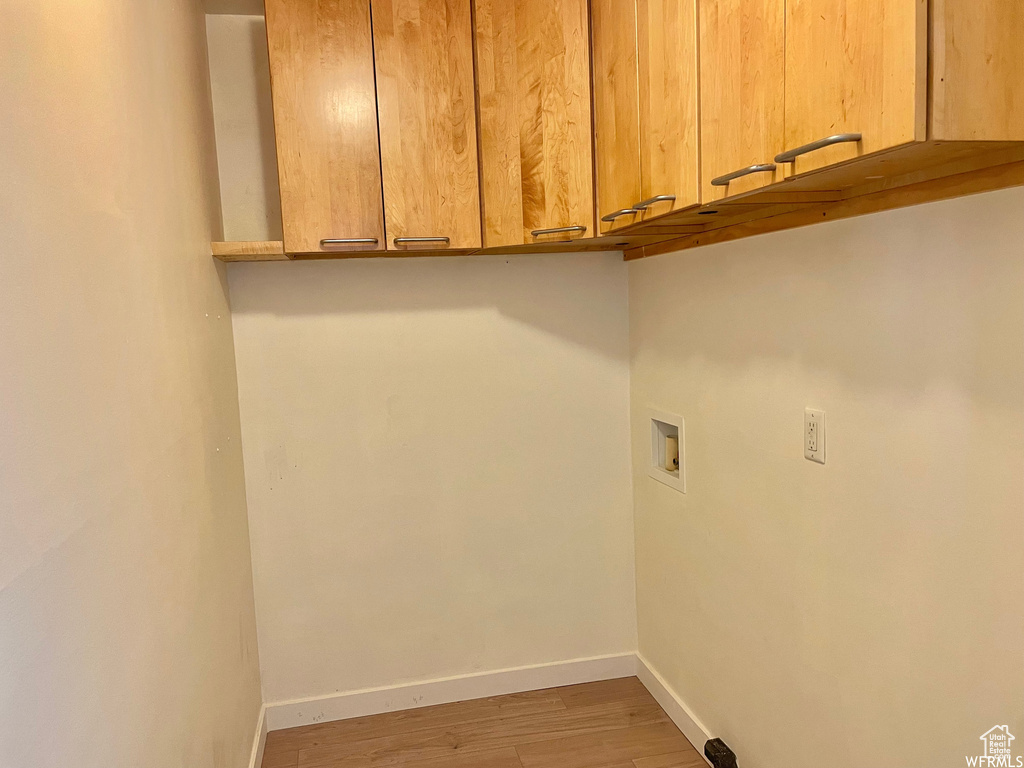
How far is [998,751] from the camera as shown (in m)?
1.24

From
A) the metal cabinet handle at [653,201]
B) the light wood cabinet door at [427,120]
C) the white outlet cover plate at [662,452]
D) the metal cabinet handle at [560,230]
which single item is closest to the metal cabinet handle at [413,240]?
the light wood cabinet door at [427,120]

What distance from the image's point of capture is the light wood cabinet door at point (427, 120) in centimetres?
218

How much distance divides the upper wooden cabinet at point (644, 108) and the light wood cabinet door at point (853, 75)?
309 mm

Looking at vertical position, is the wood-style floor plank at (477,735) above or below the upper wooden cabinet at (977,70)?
below

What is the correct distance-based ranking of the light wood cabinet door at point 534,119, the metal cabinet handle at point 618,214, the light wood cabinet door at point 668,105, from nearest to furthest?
the light wood cabinet door at point 668,105
the metal cabinet handle at point 618,214
the light wood cabinet door at point 534,119

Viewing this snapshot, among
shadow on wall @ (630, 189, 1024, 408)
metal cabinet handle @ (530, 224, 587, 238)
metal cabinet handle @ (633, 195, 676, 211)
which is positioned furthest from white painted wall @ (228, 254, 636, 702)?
metal cabinet handle @ (633, 195, 676, 211)

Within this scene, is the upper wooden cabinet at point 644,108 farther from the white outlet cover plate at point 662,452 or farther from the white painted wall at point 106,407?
the white painted wall at point 106,407

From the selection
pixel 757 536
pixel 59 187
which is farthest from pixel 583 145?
pixel 59 187

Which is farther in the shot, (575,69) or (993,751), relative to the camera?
(575,69)

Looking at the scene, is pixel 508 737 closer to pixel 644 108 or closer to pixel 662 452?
pixel 662 452

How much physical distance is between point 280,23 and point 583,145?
0.98 m

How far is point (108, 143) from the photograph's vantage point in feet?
4.13

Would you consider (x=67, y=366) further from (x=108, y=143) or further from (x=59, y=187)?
(x=108, y=143)

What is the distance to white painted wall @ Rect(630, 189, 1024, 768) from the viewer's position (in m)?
1.23
